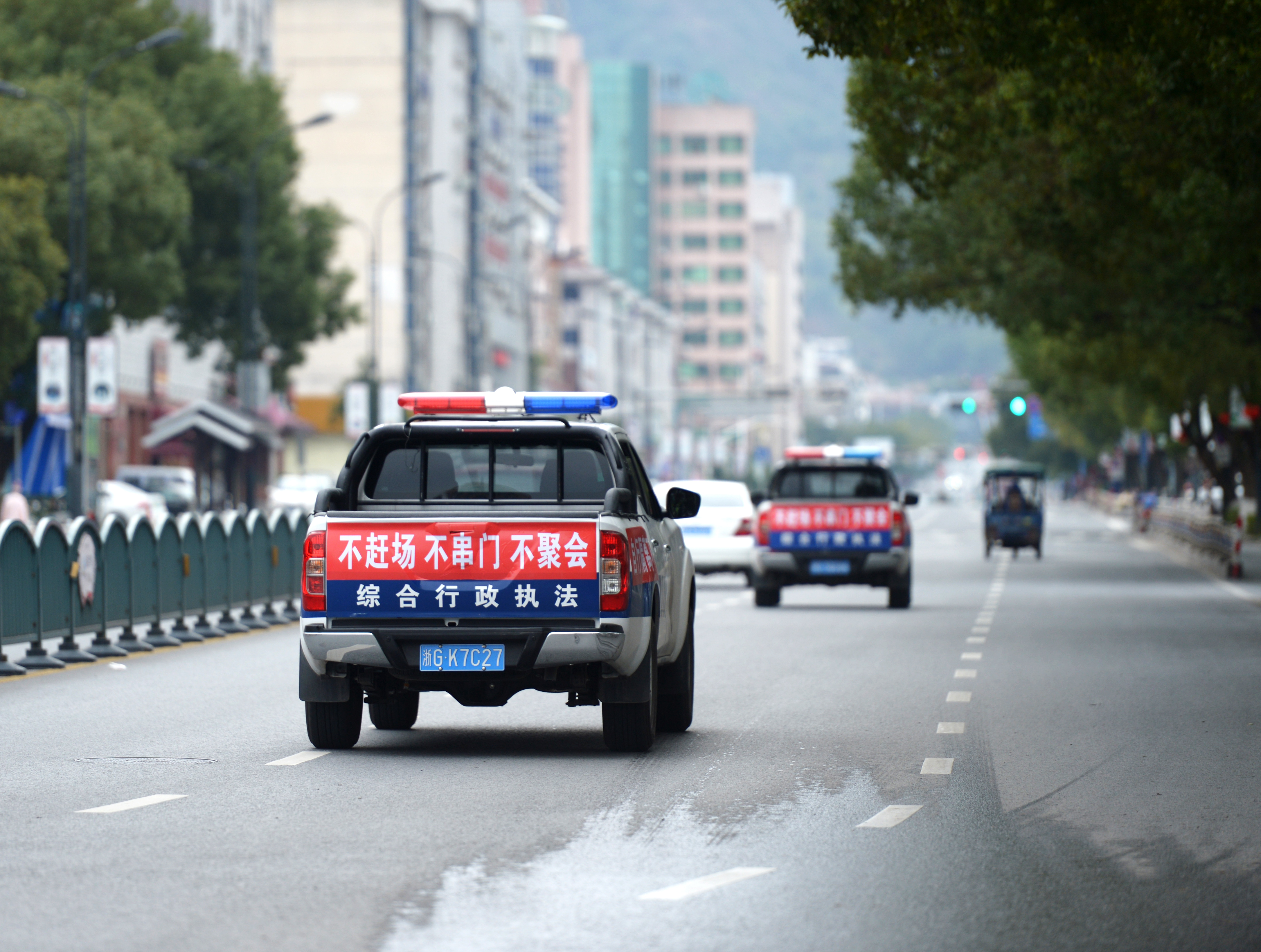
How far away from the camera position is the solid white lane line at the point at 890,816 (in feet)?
32.0

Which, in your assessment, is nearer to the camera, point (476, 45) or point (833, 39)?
point (833, 39)

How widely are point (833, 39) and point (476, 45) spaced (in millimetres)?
109222

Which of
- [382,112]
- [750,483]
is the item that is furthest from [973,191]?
[750,483]

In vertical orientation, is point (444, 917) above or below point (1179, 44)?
below

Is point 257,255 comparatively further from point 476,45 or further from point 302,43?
point 476,45

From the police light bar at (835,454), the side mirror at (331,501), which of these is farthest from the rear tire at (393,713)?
the police light bar at (835,454)

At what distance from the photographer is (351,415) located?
3027 inches

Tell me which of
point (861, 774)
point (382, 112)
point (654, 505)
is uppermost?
point (382, 112)

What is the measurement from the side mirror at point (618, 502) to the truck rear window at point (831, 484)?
655 inches

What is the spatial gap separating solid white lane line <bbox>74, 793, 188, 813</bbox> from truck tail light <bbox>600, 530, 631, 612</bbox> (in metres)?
2.35

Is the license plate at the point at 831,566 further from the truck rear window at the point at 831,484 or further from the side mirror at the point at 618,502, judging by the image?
the side mirror at the point at 618,502

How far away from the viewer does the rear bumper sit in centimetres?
2811

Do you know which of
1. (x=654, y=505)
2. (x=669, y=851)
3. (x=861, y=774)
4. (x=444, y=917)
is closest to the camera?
(x=444, y=917)

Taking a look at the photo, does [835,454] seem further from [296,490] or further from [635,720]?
[296,490]
